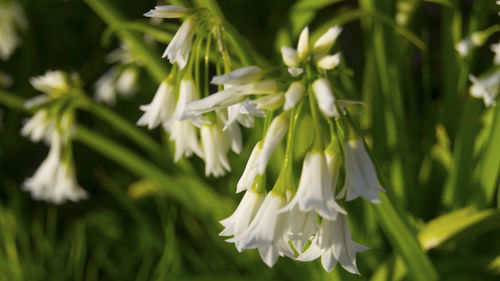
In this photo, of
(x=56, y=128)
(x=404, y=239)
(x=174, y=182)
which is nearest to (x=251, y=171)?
(x=404, y=239)

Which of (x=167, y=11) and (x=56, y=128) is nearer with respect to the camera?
(x=167, y=11)

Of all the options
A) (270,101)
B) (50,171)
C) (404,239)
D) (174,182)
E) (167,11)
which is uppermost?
(167,11)

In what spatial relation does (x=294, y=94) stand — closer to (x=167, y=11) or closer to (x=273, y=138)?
(x=273, y=138)

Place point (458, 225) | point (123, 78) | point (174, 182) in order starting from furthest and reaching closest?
point (123, 78), point (174, 182), point (458, 225)

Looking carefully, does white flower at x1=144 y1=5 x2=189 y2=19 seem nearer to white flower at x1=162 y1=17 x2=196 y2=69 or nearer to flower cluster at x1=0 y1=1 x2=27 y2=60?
white flower at x1=162 y1=17 x2=196 y2=69

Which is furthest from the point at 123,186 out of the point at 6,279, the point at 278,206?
the point at 278,206
